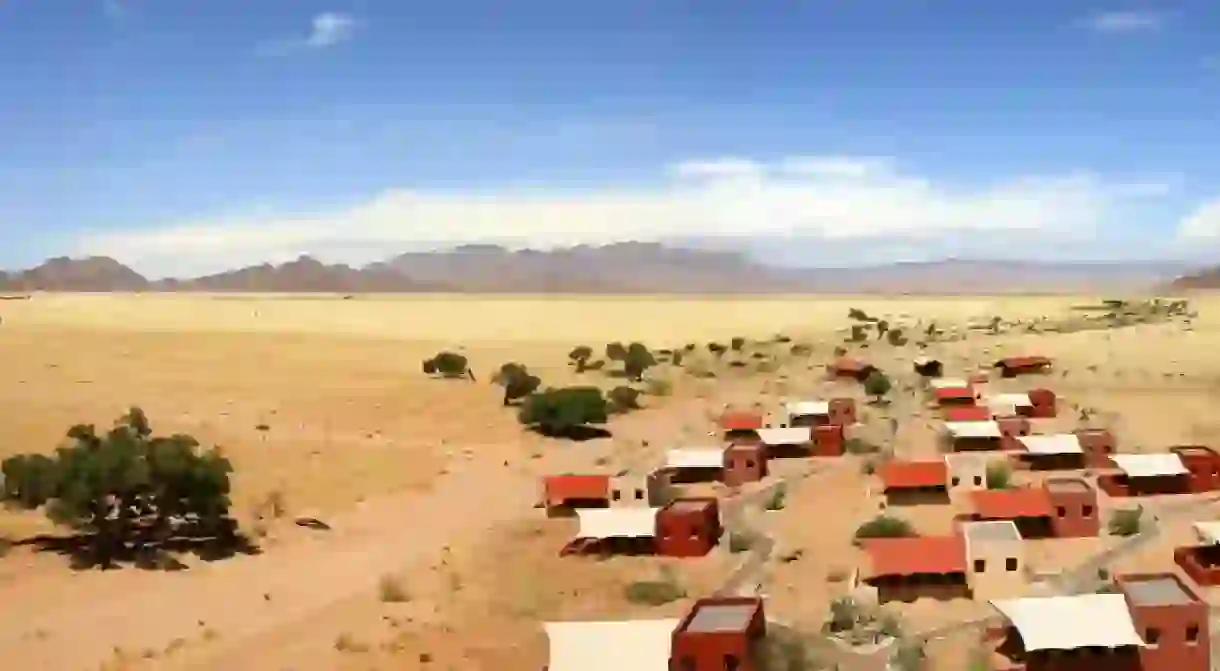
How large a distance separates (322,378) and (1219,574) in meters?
54.3

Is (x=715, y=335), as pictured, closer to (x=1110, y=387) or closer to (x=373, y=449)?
(x=1110, y=387)

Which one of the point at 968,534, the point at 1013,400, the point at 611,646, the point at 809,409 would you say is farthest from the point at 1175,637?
the point at 1013,400

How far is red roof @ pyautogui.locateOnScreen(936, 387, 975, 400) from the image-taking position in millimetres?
56531

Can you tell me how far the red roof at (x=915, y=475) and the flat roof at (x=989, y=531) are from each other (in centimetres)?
685

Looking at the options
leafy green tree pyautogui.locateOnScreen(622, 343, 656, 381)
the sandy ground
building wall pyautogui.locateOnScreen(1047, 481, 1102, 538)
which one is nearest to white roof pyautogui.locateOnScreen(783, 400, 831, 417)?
Result: the sandy ground

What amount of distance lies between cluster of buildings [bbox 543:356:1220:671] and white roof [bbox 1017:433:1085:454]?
5cm

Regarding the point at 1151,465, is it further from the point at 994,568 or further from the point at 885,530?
the point at 994,568

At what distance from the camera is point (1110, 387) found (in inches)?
2594

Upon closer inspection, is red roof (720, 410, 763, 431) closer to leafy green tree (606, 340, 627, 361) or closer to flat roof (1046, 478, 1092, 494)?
flat roof (1046, 478, 1092, 494)

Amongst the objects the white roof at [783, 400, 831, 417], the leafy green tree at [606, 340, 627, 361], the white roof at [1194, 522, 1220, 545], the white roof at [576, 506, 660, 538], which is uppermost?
the leafy green tree at [606, 340, 627, 361]

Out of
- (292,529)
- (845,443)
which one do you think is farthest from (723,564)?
(845,443)

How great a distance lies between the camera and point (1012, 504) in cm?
3394

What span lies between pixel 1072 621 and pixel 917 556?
578cm

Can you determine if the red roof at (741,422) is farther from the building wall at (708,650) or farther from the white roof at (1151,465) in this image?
the building wall at (708,650)
